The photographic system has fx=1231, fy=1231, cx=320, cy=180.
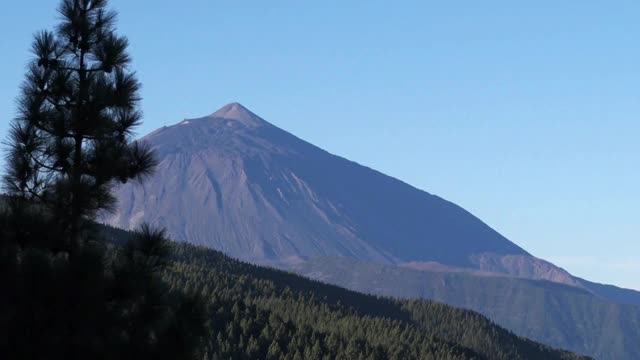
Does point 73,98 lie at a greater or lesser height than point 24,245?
greater

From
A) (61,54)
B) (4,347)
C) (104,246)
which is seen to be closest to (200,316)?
(104,246)

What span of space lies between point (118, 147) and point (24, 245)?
4.47 meters

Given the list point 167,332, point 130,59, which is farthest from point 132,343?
point 130,59

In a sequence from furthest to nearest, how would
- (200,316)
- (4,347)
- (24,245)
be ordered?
(200,316)
(24,245)
(4,347)

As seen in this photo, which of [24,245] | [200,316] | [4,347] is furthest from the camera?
[200,316]

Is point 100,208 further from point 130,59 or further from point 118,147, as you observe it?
point 130,59

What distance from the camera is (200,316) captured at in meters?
39.1

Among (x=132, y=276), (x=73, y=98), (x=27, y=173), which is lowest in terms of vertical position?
(x=132, y=276)

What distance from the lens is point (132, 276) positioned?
122 ft

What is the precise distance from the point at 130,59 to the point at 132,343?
9223mm

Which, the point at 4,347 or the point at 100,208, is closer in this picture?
the point at 4,347

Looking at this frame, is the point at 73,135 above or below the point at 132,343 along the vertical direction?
above

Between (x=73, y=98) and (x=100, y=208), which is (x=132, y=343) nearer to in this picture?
(x=100, y=208)

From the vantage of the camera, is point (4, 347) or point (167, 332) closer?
point (4, 347)
